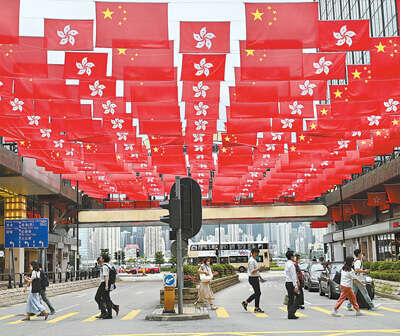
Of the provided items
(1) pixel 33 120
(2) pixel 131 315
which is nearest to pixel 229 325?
(2) pixel 131 315

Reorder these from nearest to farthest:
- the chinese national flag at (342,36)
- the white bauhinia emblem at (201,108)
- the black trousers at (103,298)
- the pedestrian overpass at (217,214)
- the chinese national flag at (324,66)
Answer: the chinese national flag at (342,36)
the chinese national flag at (324,66)
the black trousers at (103,298)
the white bauhinia emblem at (201,108)
the pedestrian overpass at (217,214)

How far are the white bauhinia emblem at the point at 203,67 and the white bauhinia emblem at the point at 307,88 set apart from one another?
3.95m

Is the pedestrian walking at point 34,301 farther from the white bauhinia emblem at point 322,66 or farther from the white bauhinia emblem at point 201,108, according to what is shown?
the white bauhinia emblem at point 322,66

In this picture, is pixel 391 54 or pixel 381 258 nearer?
pixel 391 54

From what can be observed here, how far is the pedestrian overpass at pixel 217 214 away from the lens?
55656mm

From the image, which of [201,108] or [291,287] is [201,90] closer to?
[201,108]

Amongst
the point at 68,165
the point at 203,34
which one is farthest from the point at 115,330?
the point at 68,165

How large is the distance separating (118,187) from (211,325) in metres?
26.5

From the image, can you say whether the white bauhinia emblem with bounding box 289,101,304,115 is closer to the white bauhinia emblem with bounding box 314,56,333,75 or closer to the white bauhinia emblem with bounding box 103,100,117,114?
the white bauhinia emblem with bounding box 314,56,333,75

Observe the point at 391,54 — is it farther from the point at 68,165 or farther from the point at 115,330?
the point at 68,165

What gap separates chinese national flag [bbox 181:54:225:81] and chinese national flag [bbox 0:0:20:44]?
12.6 feet

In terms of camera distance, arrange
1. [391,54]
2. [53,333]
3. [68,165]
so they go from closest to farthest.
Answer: [53,333]
[391,54]
[68,165]

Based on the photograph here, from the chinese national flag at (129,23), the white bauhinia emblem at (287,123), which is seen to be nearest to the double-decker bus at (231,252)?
the white bauhinia emblem at (287,123)

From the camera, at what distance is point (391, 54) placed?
15039 mm
